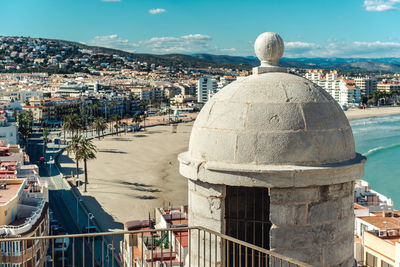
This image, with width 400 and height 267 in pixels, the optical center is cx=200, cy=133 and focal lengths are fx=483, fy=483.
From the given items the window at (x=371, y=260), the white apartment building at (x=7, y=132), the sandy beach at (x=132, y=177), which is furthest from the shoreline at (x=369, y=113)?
the window at (x=371, y=260)

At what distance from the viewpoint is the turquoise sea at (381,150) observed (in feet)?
175

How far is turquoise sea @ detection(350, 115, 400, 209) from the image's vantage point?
175 ft

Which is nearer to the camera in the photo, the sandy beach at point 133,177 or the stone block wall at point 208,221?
the stone block wall at point 208,221

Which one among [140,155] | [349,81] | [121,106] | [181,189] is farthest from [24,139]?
[349,81]

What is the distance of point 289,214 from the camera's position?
5.09 meters

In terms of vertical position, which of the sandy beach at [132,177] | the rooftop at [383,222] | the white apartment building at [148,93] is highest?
the white apartment building at [148,93]

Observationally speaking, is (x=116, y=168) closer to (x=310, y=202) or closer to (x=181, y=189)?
(x=181, y=189)

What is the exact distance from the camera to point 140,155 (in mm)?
67250

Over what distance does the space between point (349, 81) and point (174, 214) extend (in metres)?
144

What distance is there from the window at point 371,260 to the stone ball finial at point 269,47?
61.6ft

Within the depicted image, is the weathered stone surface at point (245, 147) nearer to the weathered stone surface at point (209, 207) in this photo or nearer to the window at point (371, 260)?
the weathered stone surface at point (209, 207)

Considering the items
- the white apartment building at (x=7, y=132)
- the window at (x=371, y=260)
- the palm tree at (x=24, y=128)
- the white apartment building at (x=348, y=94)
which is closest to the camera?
the window at (x=371, y=260)

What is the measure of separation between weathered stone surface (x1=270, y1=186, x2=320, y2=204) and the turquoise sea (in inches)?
1651

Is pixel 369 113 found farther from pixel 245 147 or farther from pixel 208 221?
pixel 245 147
